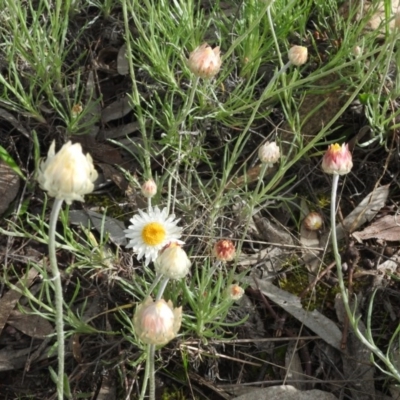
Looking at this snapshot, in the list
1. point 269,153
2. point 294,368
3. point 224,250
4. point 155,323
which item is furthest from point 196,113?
point 155,323

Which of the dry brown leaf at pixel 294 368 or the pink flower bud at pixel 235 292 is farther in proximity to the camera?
the dry brown leaf at pixel 294 368

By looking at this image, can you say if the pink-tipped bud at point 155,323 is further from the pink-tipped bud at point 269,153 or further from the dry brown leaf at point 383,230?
the dry brown leaf at point 383,230

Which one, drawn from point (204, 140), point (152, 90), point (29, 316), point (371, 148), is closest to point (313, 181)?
point (371, 148)

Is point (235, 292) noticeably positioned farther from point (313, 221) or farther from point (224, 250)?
point (313, 221)

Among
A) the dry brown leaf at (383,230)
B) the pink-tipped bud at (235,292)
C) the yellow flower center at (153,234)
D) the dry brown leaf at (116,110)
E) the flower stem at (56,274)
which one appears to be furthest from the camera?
the dry brown leaf at (116,110)

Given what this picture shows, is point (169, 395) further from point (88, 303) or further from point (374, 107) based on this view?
point (374, 107)

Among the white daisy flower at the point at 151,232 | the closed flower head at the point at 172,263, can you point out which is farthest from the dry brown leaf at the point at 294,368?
the closed flower head at the point at 172,263

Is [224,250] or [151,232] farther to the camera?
[151,232]

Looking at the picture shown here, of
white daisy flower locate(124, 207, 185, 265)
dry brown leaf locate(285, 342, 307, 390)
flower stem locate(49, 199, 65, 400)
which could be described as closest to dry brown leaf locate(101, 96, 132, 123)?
white daisy flower locate(124, 207, 185, 265)
